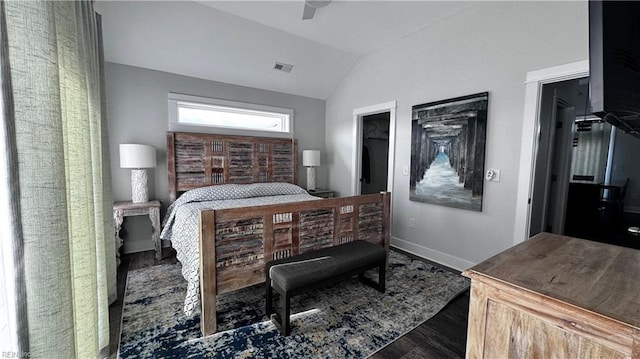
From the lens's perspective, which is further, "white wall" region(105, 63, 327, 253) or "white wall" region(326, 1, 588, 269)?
"white wall" region(105, 63, 327, 253)

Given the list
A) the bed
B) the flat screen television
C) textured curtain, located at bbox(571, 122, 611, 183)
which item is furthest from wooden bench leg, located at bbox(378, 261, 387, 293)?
textured curtain, located at bbox(571, 122, 611, 183)

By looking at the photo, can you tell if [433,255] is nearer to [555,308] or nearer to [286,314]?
[286,314]

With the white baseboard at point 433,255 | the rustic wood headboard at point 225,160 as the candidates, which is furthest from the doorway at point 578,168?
the rustic wood headboard at point 225,160

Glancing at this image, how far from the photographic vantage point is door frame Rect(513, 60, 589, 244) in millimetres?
2328

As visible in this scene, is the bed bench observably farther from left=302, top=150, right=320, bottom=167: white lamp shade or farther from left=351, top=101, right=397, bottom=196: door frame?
left=302, top=150, right=320, bottom=167: white lamp shade

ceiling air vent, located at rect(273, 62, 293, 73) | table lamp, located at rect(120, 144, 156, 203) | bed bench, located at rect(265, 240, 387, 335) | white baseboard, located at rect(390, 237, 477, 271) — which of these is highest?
ceiling air vent, located at rect(273, 62, 293, 73)

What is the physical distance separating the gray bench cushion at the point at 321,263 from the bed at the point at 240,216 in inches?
6.5

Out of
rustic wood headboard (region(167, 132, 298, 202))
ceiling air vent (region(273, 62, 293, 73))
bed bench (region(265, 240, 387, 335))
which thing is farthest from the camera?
ceiling air vent (region(273, 62, 293, 73))

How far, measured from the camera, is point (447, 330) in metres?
1.94

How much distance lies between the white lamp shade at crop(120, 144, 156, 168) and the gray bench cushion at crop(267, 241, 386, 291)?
7.05 feet

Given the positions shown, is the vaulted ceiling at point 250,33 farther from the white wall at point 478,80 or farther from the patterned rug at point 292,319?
the patterned rug at point 292,319

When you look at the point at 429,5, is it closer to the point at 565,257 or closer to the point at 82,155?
the point at 565,257

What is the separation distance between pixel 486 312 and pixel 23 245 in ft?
4.85

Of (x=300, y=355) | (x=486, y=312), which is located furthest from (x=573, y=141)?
(x=300, y=355)
